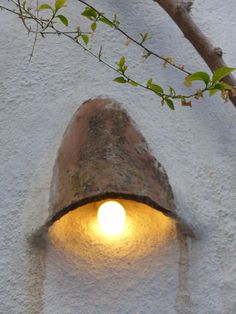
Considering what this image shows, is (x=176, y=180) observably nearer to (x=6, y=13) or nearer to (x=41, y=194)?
(x=41, y=194)

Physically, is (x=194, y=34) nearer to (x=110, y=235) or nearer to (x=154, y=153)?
(x=154, y=153)

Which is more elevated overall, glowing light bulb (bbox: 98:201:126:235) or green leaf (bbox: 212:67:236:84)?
green leaf (bbox: 212:67:236:84)

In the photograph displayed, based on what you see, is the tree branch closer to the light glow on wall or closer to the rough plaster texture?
the rough plaster texture

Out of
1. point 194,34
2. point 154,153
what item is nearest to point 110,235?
point 154,153

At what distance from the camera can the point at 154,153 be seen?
1.85 m

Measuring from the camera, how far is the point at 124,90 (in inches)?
77.0

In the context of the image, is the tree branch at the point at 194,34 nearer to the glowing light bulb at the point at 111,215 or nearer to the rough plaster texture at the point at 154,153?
the rough plaster texture at the point at 154,153

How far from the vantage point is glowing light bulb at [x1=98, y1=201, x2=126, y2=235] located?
171 centimetres

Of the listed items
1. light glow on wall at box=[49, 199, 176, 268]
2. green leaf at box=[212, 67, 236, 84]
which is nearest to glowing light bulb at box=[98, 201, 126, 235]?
light glow on wall at box=[49, 199, 176, 268]

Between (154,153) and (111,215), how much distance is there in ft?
0.77

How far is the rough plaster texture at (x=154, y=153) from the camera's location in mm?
1693

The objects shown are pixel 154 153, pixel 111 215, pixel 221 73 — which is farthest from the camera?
pixel 154 153

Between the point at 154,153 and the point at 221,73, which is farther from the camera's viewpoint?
the point at 154,153

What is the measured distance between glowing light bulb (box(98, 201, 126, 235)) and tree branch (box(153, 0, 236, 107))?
432 mm
